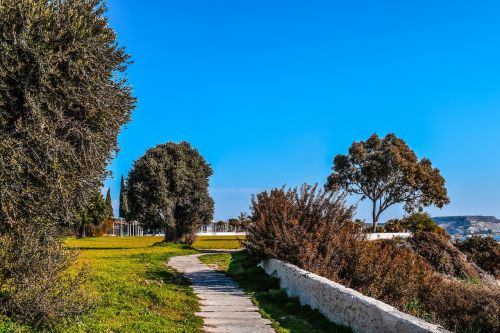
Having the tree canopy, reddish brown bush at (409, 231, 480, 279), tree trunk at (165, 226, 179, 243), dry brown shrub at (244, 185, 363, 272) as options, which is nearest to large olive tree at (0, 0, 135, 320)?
the tree canopy

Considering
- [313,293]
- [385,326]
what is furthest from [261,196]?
[385,326]

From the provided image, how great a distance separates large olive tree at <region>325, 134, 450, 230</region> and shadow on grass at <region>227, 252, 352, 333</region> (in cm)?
3426

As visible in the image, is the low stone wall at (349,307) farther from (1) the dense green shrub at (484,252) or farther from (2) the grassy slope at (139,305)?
(1) the dense green shrub at (484,252)

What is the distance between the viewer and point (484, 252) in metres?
30.4

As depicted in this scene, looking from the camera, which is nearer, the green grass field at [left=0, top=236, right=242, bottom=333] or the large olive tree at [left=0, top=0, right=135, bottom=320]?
the large olive tree at [left=0, top=0, right=135, bottom=320]

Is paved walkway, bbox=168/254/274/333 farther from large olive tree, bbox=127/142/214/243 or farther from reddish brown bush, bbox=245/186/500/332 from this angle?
large olive tree, bbox=127/142/214/243

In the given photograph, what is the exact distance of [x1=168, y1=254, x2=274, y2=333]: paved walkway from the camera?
916 centimetres

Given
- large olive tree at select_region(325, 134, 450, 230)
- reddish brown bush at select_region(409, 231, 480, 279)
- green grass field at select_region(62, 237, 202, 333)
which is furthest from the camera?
large olive tree at select_region(325, 134, 450, 230)

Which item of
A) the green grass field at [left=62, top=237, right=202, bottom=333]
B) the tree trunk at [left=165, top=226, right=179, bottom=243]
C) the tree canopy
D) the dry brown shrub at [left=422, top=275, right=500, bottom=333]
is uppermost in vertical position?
the tree canopy

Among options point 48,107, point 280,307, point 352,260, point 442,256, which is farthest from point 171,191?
point 48,107

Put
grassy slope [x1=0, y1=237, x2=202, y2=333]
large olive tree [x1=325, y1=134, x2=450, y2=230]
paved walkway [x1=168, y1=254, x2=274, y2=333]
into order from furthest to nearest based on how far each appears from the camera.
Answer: large olive tree [x1=325, y1=134, x2=450, y2=230]
paved walkway [x1=168, y1=254, x2=274, y2=333]
grassy slope [x1=0, y1=237, x2=202, y2=333]

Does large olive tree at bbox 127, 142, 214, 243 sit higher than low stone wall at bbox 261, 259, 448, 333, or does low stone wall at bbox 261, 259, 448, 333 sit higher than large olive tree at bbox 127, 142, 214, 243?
large olive tree at bbox 127, 142, 214, 243

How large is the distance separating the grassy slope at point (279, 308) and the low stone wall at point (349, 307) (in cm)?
17

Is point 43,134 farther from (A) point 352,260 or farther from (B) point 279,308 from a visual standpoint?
(A) point 352,260
